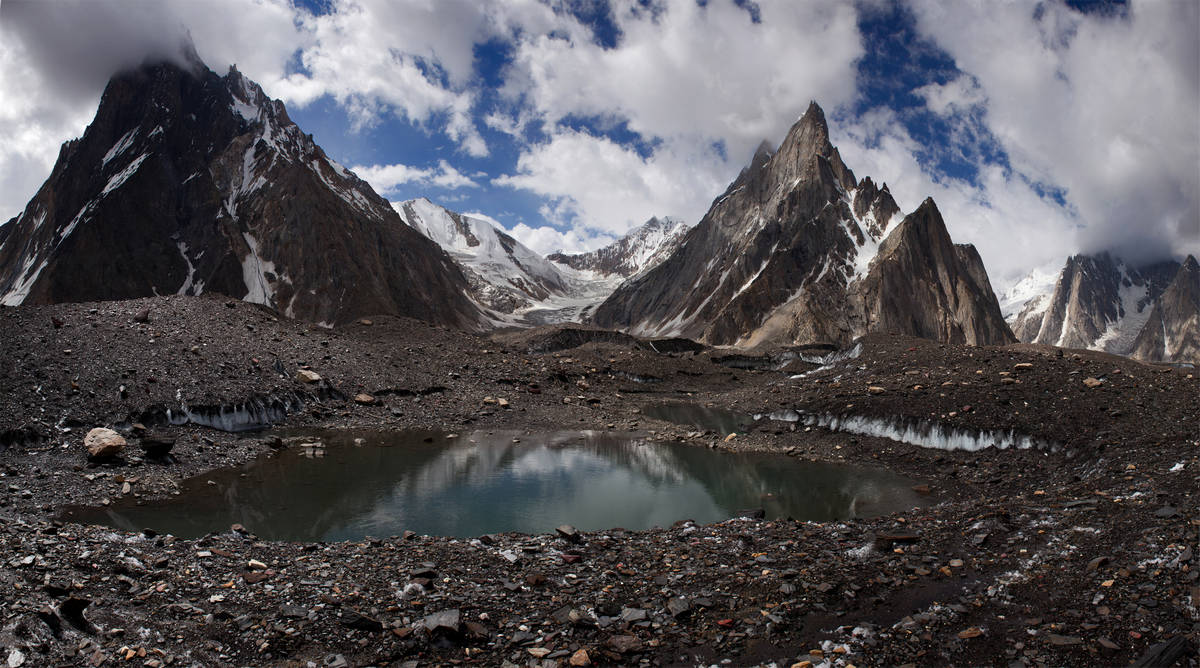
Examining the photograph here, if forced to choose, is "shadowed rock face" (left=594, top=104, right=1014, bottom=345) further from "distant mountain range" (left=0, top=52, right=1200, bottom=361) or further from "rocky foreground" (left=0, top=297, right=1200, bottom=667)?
"rocky foreground" (left=0, top=297, right=1200, bottom=667)

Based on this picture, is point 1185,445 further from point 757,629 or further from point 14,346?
point 14,346

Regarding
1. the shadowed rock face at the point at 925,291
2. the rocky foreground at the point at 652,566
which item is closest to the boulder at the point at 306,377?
the rocky foreground at the point at 652,566

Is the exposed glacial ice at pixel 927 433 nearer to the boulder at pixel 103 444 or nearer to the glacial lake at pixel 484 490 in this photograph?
the glacial lake at pixel 484 490

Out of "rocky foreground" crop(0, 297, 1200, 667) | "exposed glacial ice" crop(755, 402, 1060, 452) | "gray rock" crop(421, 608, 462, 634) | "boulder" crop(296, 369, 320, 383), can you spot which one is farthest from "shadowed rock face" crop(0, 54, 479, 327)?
"gray rock" crop(421, 608, 462, 634)

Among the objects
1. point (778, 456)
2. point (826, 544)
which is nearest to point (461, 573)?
point (826, 544)

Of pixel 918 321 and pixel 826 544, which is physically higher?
pixel 918 321
